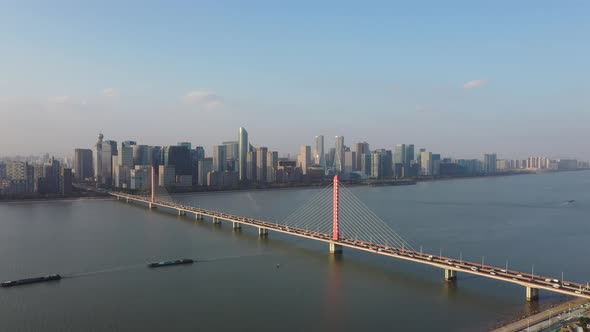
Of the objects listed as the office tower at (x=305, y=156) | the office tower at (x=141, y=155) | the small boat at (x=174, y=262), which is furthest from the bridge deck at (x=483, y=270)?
the office tower at (x=305, y=156)

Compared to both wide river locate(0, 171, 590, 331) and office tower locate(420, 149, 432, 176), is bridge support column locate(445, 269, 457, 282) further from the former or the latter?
office tower locate(420, 149, 432, 176)

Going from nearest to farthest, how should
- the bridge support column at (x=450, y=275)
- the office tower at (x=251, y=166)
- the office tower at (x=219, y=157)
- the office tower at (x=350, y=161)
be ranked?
the bridge support column at (x=450, y=275) → the office tower at (x=251, y=166) → the office tower at (x=219, y=157) → the office tower at (x=350, y=161)

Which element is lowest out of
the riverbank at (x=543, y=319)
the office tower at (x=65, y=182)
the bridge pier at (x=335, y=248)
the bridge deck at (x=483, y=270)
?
the riverbank at (x=543, y=319)

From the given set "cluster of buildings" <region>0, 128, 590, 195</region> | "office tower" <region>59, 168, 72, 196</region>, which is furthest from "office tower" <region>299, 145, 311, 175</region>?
"office tower" <region>59, 168, 72, 196</region>

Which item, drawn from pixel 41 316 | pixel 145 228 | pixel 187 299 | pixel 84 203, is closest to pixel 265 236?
pixel 145 228

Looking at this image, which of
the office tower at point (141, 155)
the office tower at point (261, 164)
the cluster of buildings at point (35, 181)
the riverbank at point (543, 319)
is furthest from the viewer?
the office tower at point (261, 164)

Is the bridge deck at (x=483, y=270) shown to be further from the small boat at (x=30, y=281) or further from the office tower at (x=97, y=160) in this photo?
the office tower at (x=97, y=160)
